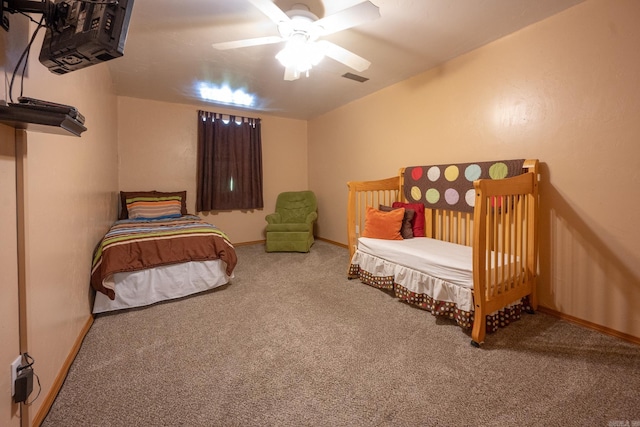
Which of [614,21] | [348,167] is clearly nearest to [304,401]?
[614,21]

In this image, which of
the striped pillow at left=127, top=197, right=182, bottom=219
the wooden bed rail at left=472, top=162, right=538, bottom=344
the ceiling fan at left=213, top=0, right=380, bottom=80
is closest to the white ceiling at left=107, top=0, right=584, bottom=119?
the ceiling fan at left=213, top=0, right=380, bottom=80

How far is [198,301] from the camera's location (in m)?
2.39

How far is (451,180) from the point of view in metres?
2.58

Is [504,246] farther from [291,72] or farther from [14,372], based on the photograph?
[14,372]

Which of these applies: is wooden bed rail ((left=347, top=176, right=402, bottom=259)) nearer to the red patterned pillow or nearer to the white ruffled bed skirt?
the white ruffled bed skirt

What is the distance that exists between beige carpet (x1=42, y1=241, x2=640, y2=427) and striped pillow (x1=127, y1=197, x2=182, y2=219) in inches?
62.1

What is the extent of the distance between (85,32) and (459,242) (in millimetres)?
2883

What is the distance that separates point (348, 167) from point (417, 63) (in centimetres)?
172

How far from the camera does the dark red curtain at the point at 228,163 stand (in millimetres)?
4172

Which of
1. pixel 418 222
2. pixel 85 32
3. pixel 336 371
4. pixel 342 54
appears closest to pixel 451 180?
pixel 418 222

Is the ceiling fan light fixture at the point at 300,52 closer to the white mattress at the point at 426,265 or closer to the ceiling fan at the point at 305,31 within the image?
the ceiling fan at the point at 305,31

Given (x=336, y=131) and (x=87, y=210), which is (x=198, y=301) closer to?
(x=87, y=210)

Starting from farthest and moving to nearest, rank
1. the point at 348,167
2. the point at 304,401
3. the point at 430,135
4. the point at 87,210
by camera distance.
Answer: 1. the point at 348,167
2. the point at 430,135
3. the point at 87,210
4. the point at 304,401

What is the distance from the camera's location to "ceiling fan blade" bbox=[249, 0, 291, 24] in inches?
57.9
